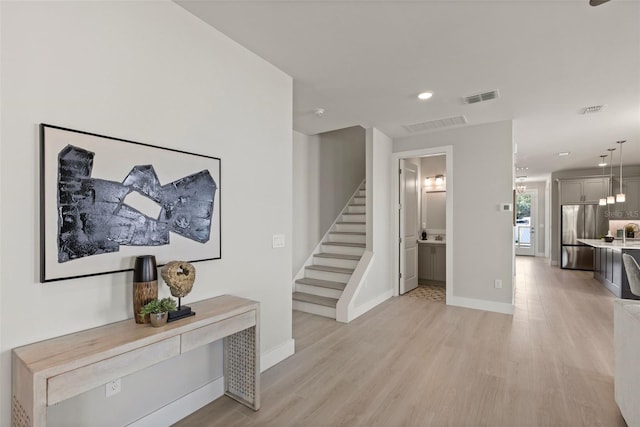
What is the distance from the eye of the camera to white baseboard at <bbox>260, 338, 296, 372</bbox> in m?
2.70

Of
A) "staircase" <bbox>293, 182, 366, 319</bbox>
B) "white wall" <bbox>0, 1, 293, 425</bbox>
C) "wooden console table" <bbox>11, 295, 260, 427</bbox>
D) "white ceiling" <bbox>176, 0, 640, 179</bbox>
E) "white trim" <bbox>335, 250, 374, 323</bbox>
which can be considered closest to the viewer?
"wooden console table" <bbox>11, 295, 260, 427</bbox>

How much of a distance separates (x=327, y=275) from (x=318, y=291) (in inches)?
13.5

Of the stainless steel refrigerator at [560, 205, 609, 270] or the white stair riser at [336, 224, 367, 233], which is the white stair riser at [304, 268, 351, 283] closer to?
the white stair riser at [336, 224, 367, 233]

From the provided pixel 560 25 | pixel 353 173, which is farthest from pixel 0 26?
pixel 353 173

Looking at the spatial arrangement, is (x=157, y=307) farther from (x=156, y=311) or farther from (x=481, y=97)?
(x=481, y=97)

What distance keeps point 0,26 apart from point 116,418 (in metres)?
2.03

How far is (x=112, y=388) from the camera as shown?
1.72 m

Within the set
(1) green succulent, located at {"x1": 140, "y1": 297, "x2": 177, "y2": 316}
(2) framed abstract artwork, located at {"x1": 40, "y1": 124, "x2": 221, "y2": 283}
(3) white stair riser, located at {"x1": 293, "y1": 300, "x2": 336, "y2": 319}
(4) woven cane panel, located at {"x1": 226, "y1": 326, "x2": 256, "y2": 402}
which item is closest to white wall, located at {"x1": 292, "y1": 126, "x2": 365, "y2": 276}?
(3) white stair riser, located at {"x1": 293, "y1": 300, "x2": 336, "y2": 319}

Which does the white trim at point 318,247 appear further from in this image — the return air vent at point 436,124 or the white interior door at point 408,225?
the return air vent at point 436,124

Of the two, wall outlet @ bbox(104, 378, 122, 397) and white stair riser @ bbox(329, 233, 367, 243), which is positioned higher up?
white stair riser @ bbox(329, 233, 367, 243)

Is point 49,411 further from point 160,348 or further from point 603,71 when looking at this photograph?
point 603,71

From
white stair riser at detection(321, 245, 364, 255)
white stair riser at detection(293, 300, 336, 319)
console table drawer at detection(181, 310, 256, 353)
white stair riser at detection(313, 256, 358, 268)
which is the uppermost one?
white stair riser at detection(321, 245, 364, 255)

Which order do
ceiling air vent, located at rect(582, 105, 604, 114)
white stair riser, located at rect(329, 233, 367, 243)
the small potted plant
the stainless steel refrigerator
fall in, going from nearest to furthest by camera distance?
the small potted plant, ceiling air vent, located at rect(582, 105, 604, 114), white stair riser, located at rect(329, 233, 367, 243), the stainless steel refrigerator

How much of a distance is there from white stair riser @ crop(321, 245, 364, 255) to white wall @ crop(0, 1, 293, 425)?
235 centimetres
